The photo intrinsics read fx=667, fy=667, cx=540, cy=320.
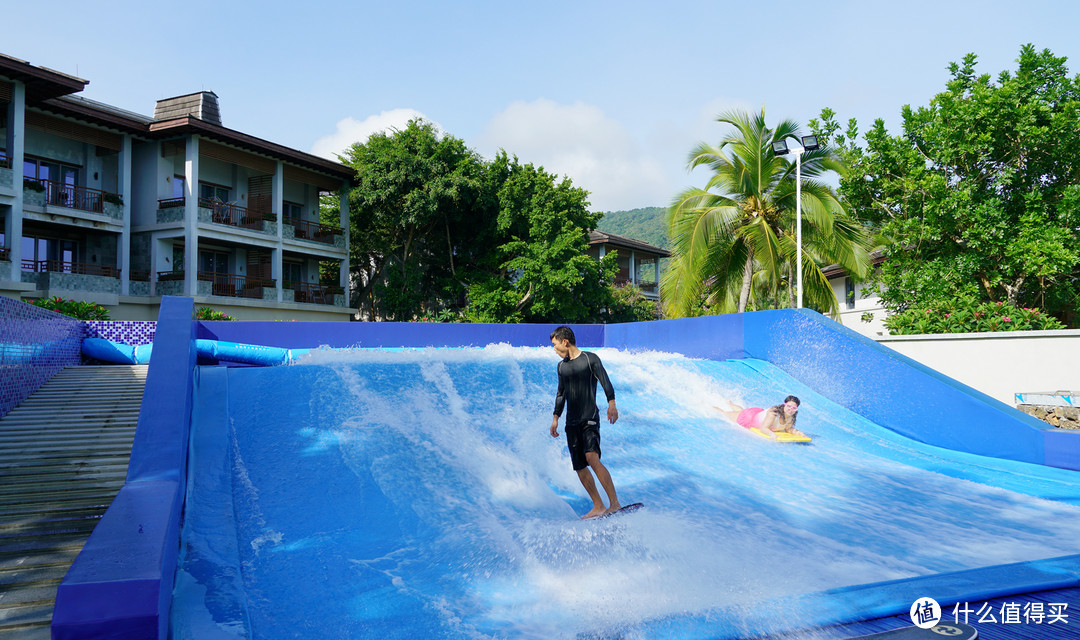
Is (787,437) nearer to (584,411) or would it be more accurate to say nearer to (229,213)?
(584,411)

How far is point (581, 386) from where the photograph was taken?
18.3 feet

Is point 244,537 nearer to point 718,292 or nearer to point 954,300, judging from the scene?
point 954,300

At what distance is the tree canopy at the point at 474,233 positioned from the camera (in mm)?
25656

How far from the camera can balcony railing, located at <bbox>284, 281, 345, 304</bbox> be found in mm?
26061

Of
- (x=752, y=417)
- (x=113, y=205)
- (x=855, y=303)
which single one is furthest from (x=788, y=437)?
(x=113, y=205)

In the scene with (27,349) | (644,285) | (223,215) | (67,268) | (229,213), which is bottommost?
(27,349)

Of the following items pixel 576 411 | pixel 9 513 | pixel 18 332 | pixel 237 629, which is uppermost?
pixel 18 332

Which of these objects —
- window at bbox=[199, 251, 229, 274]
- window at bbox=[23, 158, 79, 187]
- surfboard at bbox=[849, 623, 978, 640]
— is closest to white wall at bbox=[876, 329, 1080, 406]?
surfboard at bbox=[849, 623, 978, 640]

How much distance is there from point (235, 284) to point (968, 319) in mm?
22642

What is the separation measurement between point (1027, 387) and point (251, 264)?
2405 cm

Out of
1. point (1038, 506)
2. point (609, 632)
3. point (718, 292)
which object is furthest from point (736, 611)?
point (718, 292)

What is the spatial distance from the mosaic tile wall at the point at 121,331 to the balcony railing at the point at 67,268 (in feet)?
27.8

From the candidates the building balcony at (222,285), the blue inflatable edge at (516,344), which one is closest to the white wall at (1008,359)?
the blue inflatable edge at (516,344)

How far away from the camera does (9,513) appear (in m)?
4.50
